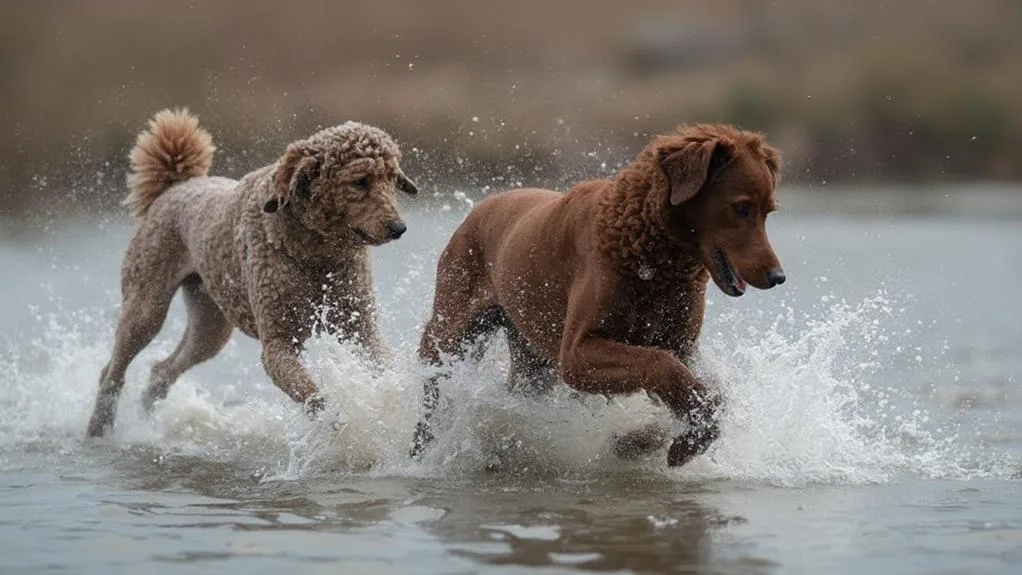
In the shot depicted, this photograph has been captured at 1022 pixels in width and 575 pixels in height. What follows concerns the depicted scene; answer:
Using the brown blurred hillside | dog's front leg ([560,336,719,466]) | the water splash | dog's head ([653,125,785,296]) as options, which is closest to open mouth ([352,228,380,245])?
the water splash

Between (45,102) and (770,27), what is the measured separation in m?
7.28

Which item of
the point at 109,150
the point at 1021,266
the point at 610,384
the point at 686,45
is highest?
the point at 686,45

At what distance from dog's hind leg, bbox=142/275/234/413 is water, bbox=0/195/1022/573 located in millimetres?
145

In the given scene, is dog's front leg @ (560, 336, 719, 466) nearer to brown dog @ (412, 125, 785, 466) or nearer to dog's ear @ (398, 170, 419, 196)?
brown dog @ (412, 125, 785, 466)

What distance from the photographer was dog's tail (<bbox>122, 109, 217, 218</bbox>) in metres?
9.52

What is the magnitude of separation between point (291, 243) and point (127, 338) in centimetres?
161

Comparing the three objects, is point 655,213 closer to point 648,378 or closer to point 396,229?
point 648,378

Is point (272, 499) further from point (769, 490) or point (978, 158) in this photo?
point (978, 158)

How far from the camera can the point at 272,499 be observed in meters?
7.15

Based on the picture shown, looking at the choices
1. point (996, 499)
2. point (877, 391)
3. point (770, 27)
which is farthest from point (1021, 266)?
point (996, 499)

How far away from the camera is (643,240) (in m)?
6.93

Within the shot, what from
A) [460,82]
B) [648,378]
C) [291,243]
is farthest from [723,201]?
[460,82]

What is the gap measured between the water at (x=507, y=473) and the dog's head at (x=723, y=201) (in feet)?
1.99

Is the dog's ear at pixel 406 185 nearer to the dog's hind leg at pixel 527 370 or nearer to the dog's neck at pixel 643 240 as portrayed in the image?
the dog's hind leg at pixel 527 370
